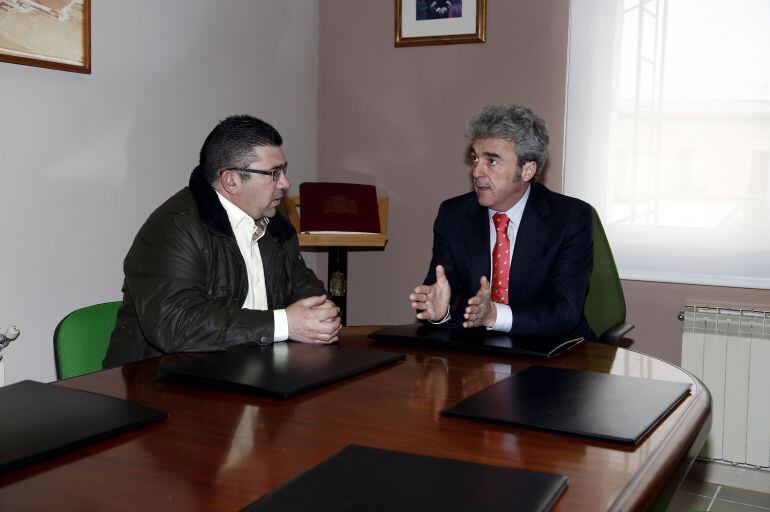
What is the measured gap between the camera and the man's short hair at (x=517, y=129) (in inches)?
114

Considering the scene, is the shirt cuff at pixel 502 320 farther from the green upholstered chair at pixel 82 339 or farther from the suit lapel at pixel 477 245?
the green upholstered chair at pixel 82 339

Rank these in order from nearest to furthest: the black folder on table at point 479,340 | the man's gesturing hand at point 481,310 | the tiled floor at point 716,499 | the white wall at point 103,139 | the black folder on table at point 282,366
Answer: the black folder on table at point 282,366
the black folder on table at point 479,340
the man's gesturing hand at point 481,310
the white wall at point 103,139
the tiled floor at point 716,499

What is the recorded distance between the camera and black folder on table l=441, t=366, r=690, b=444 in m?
1.28

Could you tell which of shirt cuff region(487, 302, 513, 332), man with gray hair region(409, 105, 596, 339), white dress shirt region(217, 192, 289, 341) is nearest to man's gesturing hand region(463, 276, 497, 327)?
shirt cuff region(487, 302, 513, 332)

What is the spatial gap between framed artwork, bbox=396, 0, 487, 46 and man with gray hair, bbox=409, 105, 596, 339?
1.28 meters

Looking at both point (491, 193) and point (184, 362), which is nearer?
point (184, 362)

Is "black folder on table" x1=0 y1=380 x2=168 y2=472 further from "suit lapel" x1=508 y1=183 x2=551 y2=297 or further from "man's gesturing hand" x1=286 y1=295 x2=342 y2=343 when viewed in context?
"suit lapel" x1=508 y1=183 x2=551 y2=297

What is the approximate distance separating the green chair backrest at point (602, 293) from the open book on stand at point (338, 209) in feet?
3.90

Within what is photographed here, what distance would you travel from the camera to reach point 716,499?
349 centimetres

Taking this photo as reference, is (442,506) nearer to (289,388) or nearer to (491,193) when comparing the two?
(289,388)

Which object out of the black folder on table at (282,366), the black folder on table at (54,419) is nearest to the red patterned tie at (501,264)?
the black folder on table at (282,366)

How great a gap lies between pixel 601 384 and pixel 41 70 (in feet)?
7.18

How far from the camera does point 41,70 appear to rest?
108 inches

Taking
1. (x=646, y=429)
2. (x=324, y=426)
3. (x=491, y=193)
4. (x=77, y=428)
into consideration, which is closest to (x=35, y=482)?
(x=77, y=428)
